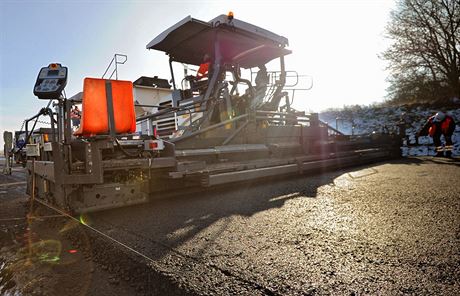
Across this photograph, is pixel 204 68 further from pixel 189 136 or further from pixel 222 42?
pixel 189 136

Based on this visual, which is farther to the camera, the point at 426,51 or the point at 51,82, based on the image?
the point at 426,51

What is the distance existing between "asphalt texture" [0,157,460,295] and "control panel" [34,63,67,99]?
56.2 inches

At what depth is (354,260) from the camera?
1792 mm

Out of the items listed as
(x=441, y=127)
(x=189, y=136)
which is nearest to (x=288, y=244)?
(x=189, y=136)

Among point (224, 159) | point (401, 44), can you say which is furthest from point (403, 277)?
point (401, 44)

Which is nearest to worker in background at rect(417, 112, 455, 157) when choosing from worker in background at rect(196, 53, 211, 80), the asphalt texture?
the asphalt texture

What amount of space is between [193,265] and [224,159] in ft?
10.4

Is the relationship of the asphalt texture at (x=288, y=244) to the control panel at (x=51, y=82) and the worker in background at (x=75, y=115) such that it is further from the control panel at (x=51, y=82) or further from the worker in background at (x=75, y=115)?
the worker in background at (x=75, y=115)

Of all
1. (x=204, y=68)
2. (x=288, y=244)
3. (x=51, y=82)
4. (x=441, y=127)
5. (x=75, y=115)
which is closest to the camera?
(x=288, y=244)

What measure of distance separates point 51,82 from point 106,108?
650 mm

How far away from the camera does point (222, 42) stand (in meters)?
6.79

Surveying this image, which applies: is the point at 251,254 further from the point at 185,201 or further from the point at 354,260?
the point at 185,201

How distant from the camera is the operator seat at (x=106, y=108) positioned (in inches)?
127

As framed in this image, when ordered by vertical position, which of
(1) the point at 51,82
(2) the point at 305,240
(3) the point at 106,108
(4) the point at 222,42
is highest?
(4) the point at 222,42
